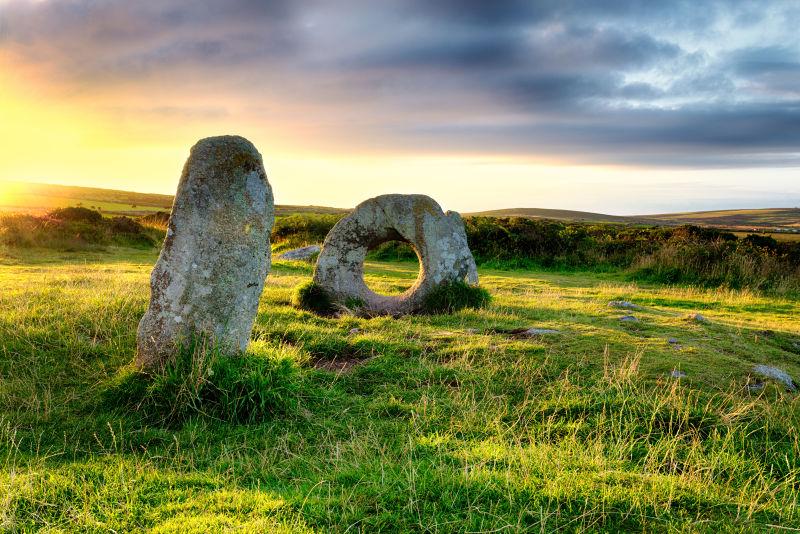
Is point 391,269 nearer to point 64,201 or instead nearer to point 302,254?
point 302,254

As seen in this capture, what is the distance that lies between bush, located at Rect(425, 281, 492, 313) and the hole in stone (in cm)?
274

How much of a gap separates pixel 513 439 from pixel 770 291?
624 inches

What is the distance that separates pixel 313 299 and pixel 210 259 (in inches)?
239

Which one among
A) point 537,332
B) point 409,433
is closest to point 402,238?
point 537,332

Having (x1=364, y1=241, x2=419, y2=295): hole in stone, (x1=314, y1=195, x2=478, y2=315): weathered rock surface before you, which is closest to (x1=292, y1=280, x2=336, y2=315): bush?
(x1=314, y1=195, x2=478, y2=315): weathered rock surface

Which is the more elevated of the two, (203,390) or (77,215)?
(77,215)

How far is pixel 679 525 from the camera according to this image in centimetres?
405

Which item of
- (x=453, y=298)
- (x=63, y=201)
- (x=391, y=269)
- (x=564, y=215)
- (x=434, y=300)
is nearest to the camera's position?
(x=453, y=298)

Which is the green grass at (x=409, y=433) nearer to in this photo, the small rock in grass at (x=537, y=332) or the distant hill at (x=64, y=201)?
the small rock in grass at (x=537, y=332)

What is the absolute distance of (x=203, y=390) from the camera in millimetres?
6496

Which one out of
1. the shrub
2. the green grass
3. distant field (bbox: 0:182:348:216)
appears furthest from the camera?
distant field (bbox: 0:182:348:216)

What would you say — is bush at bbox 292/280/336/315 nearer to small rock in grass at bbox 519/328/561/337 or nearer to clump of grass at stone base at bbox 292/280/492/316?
clump of grass at stone base at bbox 292/280/492/316

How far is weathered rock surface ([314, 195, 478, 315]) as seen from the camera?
12922mm

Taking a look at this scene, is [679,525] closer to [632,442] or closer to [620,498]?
[620,498]
